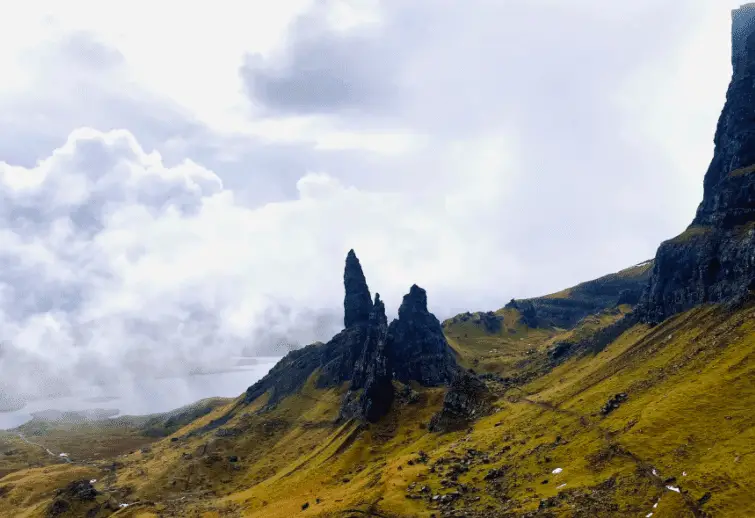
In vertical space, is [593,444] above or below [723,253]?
below

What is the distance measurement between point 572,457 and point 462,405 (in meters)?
79.7

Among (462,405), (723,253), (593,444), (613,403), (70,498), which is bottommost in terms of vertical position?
(70,498)

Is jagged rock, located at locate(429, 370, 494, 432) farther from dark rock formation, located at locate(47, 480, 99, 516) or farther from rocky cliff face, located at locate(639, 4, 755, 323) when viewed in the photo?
dark rock formation, located at locate(47, 480, 99, 516)

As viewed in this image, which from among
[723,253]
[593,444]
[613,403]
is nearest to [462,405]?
[613,403]

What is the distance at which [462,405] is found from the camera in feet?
596

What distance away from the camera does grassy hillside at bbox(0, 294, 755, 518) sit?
80000mm

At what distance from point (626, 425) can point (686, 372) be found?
2818 cm

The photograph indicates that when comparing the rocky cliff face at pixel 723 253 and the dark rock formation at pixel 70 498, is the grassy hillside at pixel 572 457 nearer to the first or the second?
the dark rock formation at pixel 70 498

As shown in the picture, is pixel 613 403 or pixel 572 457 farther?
pixel 613 403

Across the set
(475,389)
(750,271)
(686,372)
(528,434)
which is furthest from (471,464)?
(750,271)

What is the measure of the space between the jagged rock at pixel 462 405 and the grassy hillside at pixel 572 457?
5.30m

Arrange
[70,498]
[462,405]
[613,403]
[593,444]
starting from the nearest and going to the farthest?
[593,444]
[613,403]
[70,498]
[462,405]

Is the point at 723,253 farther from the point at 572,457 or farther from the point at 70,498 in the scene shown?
the point at 70,498

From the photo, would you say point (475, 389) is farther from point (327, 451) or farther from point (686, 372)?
point (686, 372)
